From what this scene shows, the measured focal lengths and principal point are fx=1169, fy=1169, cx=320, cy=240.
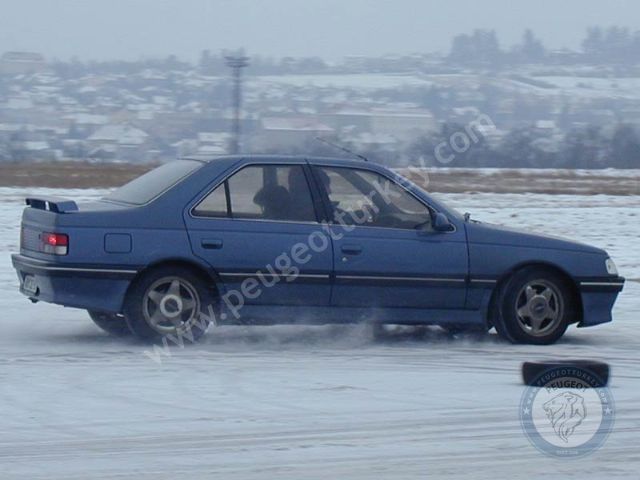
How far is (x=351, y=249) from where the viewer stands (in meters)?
8.97

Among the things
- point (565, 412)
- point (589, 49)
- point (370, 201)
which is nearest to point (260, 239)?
point (370, 201)

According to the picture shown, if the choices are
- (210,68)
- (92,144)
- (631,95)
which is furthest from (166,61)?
(631,95)

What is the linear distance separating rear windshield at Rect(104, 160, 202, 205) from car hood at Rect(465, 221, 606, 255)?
224 centimetres

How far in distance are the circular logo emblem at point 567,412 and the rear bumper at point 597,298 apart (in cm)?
187

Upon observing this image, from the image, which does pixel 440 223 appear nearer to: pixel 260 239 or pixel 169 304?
pixel 260 239

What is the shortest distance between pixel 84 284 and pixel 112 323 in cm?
98

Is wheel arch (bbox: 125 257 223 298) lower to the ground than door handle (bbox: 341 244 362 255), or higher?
lower

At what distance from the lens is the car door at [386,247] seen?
8977mm

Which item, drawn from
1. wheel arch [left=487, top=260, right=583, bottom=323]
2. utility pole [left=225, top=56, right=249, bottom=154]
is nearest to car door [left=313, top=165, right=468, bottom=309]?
wheel arch [left=487, top=260, right=583, bottom=323]

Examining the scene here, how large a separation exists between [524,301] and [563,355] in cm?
58

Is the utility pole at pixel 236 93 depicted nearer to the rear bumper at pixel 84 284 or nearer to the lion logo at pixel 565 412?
the rear bumper at pixel 84 284

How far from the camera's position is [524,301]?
936 centimetres

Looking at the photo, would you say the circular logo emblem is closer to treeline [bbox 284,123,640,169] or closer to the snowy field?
the snowy field

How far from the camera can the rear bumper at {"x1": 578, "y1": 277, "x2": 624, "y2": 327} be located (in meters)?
9.42
